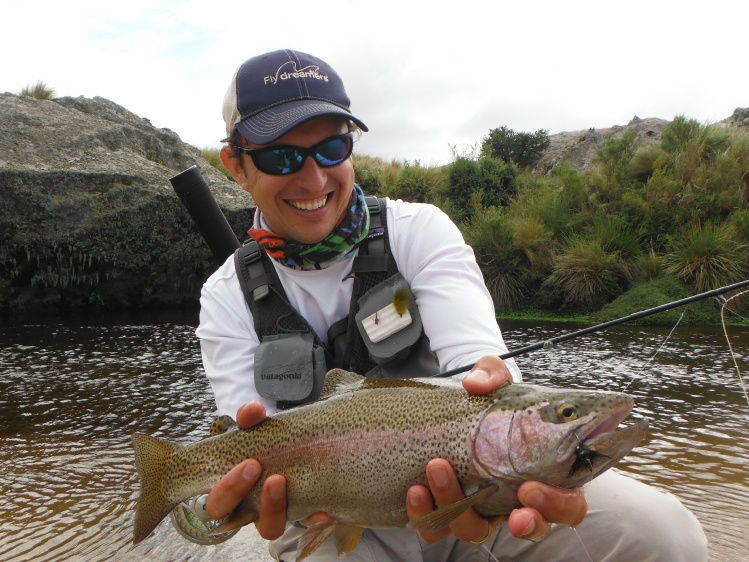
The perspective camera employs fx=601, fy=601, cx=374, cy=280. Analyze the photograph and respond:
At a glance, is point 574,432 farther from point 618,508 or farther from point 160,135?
point 160,135

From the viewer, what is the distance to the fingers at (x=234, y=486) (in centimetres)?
217

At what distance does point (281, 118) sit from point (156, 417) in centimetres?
453

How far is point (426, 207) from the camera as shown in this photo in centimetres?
311

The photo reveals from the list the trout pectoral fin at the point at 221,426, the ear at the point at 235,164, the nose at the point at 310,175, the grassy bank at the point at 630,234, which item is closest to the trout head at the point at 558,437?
the trout pectoral fin at the point at 221,426

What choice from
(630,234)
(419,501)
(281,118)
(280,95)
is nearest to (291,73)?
(280,95)

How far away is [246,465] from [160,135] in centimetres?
1377

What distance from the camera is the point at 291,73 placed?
2936 mm

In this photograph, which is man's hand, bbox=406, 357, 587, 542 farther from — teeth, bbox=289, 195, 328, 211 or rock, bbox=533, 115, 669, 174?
rock, bbox=533, 115, 669, 174

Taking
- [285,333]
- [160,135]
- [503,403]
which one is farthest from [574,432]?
[160,135]

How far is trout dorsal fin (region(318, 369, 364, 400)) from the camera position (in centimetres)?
235

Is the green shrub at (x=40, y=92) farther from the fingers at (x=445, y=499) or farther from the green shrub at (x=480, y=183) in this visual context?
the fingers at (x=445, y=499)

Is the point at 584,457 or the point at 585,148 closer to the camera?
the point at 584,457

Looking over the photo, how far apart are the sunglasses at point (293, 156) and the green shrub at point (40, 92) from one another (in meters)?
14.7

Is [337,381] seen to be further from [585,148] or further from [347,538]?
[585,148]
